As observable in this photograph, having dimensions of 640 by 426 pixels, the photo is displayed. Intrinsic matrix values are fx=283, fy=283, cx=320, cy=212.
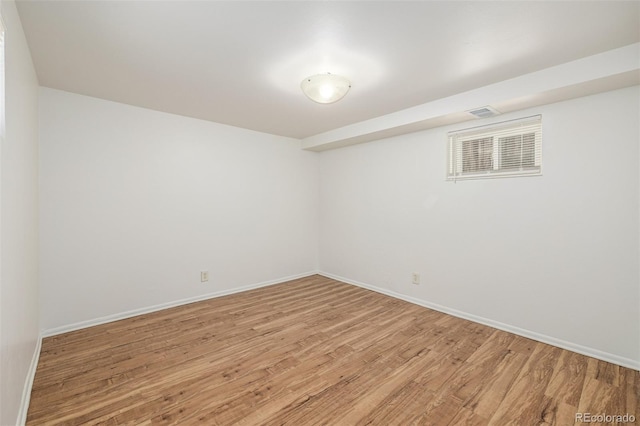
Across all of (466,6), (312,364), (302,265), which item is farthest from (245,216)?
(466,6)

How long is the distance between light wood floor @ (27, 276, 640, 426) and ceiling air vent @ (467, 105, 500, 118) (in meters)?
2.23

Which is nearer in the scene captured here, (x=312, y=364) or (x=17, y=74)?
(x=17, y=74)

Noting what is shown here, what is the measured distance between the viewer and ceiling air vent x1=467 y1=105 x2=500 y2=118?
2.75 metres

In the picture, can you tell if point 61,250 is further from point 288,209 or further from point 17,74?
point 288,209

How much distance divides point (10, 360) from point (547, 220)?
3955 mm

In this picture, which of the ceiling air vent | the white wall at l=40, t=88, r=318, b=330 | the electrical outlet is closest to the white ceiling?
the ceiling air vent

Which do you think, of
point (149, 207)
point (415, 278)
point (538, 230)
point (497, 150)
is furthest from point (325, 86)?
point (415, 278)

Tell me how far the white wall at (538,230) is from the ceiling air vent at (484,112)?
25cm

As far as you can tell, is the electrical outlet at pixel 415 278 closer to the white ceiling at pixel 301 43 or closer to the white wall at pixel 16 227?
the white ceiling at pixel 301 43

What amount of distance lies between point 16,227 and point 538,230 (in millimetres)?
3987

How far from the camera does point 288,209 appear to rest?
477 cm

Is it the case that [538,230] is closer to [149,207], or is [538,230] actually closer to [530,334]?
[530,334]

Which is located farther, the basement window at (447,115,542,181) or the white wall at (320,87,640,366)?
the basement window at (447,115,542,181)

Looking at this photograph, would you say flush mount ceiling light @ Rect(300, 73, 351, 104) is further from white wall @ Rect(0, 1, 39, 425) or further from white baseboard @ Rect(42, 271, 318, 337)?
white baseboard @ Rect(42, 271, 318, 337)
